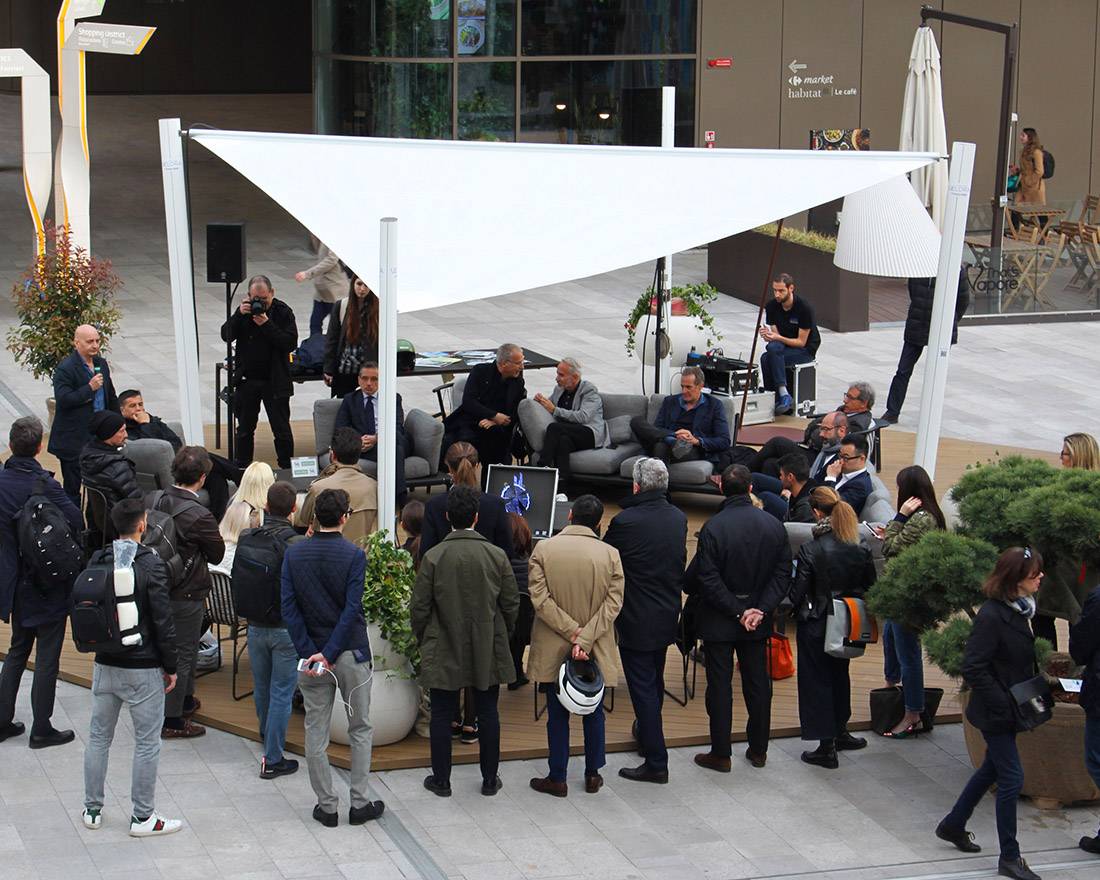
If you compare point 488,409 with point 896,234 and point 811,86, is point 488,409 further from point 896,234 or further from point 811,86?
point 811,86

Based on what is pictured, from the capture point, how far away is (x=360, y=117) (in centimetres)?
2206

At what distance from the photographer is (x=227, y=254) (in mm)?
12648

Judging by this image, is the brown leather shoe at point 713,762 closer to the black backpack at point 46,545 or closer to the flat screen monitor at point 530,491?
the flat screen monitor at point 530,491

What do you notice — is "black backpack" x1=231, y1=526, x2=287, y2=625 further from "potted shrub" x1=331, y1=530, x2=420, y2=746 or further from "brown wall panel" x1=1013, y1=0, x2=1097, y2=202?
"brown wall panel" x1=1013, y1=0, x2=1097, y2=202

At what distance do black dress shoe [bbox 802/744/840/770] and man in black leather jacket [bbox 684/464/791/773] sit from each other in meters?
0.25

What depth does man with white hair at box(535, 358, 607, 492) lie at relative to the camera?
11562 mm

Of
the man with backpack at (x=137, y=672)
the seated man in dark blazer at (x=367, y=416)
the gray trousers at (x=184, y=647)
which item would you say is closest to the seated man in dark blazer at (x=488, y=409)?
the seated man in dark blazer at (x=367, y=416)

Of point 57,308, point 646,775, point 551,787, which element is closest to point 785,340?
point 57,308

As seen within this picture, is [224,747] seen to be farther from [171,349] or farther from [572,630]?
[171,349]

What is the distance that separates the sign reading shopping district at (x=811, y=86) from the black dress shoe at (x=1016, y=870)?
17.5 metres

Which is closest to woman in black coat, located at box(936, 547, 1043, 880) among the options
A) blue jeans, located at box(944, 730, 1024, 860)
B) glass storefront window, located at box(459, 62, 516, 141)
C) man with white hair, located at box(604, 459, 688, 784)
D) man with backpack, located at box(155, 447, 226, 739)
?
blue jeans, located at box(944, 730, 1024, 860)

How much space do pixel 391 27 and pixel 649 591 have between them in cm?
1531

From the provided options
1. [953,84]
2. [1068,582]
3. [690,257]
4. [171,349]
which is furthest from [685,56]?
[1068,582]

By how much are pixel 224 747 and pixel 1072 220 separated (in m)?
16.7
